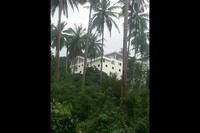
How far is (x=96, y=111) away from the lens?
15.8 metres

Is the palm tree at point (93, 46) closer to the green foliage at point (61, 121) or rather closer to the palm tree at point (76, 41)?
the palm tree at point (76, 41)

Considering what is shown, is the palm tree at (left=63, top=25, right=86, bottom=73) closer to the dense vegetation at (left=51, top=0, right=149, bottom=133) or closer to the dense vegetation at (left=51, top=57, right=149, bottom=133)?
the dense vegetation at (left=51, top=0, right=149, bottom=133)

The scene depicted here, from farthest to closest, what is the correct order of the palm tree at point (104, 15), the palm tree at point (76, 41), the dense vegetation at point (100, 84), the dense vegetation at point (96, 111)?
1. the palm tree at point (76, 41)
2. the palm tree at point (104, 15)
3. the dense vegetation at point (100, 84)
4. the dense vegetation at point (96, 111)

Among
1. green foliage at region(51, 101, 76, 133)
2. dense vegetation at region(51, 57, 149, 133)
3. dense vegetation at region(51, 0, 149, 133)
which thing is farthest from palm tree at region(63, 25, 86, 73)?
green foliage at region(51, 101, 76, 133)

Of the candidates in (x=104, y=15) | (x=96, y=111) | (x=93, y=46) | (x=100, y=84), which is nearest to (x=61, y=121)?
(x=96, y=111)

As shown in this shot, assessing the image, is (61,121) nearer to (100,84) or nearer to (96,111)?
(96,111)

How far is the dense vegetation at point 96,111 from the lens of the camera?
7.69 meters

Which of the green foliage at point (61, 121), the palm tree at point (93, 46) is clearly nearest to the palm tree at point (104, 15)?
the palm tree at point (93, 46)
